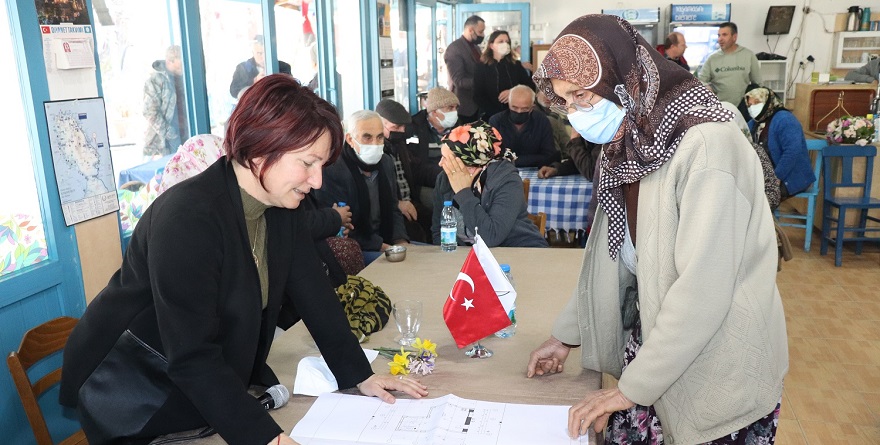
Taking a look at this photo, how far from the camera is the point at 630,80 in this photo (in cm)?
138

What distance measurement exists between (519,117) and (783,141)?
79.7 inches

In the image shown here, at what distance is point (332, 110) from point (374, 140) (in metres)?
2.57

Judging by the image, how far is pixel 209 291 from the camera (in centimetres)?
126

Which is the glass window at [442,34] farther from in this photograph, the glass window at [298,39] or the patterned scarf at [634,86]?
the patterned scarf at [634,86]

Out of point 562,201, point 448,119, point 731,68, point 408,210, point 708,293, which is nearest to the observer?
point 708,293

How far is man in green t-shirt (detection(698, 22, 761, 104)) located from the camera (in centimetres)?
905

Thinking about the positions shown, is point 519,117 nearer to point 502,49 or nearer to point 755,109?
point 755,109

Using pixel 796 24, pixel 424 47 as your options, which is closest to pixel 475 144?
pixel 424 47

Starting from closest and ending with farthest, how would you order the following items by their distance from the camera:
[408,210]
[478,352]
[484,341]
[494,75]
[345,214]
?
[478,352], [484,341], [345,214], [408,210], [494,75]

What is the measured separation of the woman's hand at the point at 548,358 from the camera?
5.53 feet

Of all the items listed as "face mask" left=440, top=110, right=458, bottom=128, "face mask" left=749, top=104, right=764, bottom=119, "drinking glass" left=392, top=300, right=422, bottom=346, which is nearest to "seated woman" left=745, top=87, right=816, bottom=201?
"face mask" left=749, top=104, right=764, bottom=119

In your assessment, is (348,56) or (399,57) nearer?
(348,56)

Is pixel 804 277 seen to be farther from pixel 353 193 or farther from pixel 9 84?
pixel 9 84

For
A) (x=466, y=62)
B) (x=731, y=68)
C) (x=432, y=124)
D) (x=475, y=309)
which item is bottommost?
(x=475, y=309)
